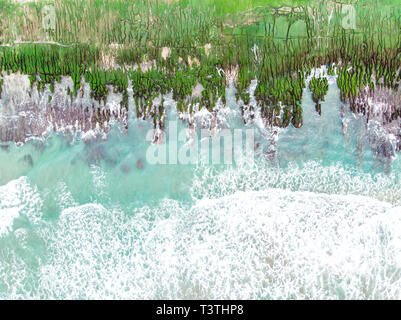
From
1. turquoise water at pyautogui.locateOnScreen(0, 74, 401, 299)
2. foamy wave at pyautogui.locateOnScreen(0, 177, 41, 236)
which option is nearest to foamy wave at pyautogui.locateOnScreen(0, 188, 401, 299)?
turquoise water at pyautogui.locateOnScreen(0, 74, 401, 299)

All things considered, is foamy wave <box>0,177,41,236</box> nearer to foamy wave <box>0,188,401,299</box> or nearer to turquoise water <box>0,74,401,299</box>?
turquoise water <box>0,74,401,299</box>

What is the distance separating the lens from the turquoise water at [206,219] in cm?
190

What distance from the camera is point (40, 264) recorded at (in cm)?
193

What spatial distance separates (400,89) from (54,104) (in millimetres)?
1988

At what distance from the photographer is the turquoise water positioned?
6.25ft

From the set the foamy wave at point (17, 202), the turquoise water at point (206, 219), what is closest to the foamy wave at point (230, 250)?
the turquoise water at point (206, 219)

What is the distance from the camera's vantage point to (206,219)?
1.94 meters

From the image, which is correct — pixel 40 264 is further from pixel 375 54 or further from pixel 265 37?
pixel 375 54

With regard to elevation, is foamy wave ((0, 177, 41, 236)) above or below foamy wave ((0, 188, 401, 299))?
above

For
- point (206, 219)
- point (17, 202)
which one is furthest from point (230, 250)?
point (17, 202)

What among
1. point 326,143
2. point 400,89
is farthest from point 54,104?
point 400,89
